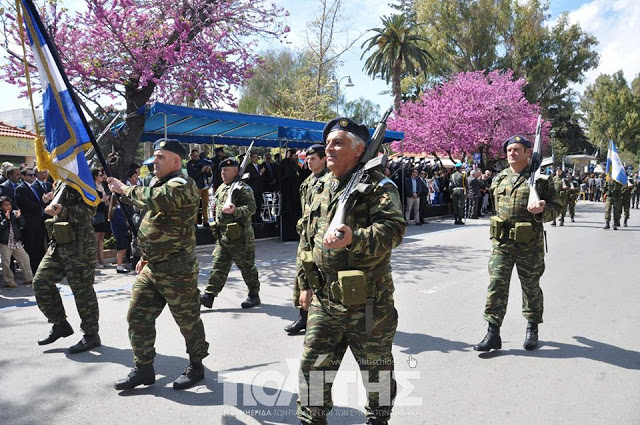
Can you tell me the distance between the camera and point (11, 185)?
7953 millimetres

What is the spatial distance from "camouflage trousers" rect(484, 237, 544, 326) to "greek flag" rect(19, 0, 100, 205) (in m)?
3.70

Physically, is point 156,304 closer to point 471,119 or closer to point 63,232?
point 63,232

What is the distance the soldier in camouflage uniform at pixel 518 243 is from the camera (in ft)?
15.4

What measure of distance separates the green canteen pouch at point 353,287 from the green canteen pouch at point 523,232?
2450 millimetres

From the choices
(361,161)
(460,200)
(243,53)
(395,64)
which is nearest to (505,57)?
(395,64)

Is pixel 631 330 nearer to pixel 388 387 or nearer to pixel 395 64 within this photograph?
pixel 388 387

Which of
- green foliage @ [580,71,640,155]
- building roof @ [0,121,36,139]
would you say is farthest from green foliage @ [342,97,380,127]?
building roof @ [0,121,36,139]

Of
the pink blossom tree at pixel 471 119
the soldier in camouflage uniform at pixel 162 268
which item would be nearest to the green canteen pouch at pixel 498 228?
the soldier in camouflage uniform at pixel 162 268

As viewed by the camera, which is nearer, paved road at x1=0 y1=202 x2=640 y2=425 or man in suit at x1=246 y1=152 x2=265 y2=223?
paved road at x1=0 y1=202 x2=640 y2=425

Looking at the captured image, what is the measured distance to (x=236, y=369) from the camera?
4316mm

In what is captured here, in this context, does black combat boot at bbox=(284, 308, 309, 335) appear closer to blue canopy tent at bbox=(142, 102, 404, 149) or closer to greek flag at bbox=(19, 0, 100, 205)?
greek flag at bbox=(19, 0, 100, 205)

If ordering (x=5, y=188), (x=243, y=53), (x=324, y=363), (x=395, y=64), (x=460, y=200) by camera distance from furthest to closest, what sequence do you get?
(x=395, y=64)
(x=460, y=200)
(x=243, y=53)
(x=5, y=188)
(x=324, y=363)

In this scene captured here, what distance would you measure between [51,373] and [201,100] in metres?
9.26

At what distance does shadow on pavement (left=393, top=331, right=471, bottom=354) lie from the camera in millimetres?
4789
